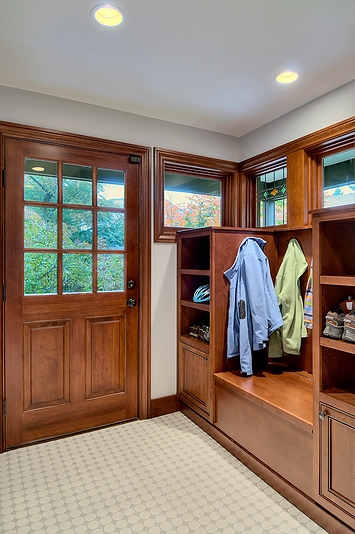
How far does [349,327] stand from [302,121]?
1.73 metres

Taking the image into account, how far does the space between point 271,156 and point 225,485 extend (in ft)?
8.08

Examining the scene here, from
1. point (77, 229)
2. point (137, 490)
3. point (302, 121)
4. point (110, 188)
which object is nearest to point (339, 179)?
point (302, 121)

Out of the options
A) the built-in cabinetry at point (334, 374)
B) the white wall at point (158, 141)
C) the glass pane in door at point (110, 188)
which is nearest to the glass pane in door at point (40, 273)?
the glass pane in door at point (110, 188)

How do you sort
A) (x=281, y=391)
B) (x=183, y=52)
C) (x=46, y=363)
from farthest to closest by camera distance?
1. (x=46, y=363)
2. (x=281, y=391)
3. (x=183, y=52)

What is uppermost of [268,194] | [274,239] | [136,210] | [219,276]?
[268,194]

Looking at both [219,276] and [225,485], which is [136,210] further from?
[225,485]

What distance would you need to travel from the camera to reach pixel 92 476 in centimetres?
210

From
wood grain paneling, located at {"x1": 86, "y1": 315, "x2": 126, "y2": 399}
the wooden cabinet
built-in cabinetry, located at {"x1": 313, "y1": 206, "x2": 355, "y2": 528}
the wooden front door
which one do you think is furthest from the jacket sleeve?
wood grain paneling, located at {"x1": 86, "y1": 315, "x2": 126, "y2": 399}

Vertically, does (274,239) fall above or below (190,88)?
below

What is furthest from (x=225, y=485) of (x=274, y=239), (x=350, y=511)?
(x=274, y=239)

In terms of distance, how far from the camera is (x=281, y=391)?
2.21 metres

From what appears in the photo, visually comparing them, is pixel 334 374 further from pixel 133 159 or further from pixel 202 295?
pixel 133 159

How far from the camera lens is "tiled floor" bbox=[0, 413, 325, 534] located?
1.71 metres

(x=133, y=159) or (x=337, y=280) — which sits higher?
(x=133, y=159)
